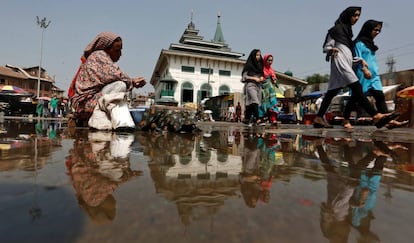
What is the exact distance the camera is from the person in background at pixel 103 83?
3.10 m

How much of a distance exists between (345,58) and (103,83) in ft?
10.0

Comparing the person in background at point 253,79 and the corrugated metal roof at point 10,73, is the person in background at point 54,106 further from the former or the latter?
the corrugated metal roof at point 10,73

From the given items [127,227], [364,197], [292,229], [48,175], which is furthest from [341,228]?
[48,175]

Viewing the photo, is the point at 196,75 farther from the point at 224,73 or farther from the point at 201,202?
the point at 201,202

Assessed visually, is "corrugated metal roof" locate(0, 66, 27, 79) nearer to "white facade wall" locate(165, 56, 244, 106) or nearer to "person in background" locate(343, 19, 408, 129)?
"white facade wall" locate(165, 56, 244, 106)

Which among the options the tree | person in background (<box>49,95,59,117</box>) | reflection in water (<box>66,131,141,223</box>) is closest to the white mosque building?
the tree

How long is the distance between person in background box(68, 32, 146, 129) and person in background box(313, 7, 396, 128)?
8.24ft

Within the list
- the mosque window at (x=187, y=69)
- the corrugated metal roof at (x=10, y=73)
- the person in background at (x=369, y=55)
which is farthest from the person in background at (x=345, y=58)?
the corrugated metal roof at (x=10, y=73)

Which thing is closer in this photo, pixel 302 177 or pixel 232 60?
pixel 302 177

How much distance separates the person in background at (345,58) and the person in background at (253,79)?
4.56 ft

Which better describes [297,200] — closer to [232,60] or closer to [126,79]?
[126,79]

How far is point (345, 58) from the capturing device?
3.29 meters

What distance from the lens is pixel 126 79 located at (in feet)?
10.7

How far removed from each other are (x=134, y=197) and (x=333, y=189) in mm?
597
